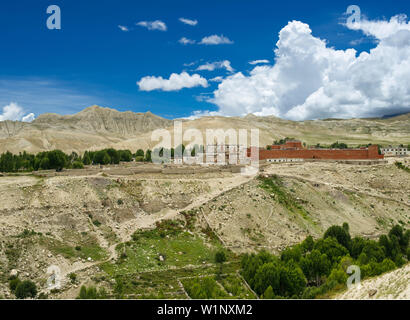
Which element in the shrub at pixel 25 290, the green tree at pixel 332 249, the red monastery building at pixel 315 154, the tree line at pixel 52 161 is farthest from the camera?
the red monastery building at pixel 315 154

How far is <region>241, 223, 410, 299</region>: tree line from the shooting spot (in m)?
26.5

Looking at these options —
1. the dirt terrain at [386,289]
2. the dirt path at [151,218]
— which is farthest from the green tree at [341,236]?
the dirt terrain at [386,289]

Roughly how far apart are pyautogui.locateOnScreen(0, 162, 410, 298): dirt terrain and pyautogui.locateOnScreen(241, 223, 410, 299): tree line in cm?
687

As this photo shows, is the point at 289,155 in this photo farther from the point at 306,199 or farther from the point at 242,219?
the point at 242,219

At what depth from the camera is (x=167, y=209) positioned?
46188mm

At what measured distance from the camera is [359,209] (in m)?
53.8

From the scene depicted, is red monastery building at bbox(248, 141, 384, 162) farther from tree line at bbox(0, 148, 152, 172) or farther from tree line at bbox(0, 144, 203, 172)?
tree line at bbox(0, 148, 152, 172)

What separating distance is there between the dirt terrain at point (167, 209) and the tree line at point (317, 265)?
6866 millimetres

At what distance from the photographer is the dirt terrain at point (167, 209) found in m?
32.4

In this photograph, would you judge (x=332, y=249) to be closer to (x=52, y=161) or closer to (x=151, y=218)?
(x=151, y=218)

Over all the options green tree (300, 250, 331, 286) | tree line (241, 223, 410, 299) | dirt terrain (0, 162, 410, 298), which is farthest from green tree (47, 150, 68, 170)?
green tree (300, 250, 331, 286)

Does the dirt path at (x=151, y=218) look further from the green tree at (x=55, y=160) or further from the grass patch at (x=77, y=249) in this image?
the green tree at (x=55, y=160)

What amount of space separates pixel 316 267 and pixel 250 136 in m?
134

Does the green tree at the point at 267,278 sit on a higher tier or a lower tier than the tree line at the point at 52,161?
lower
